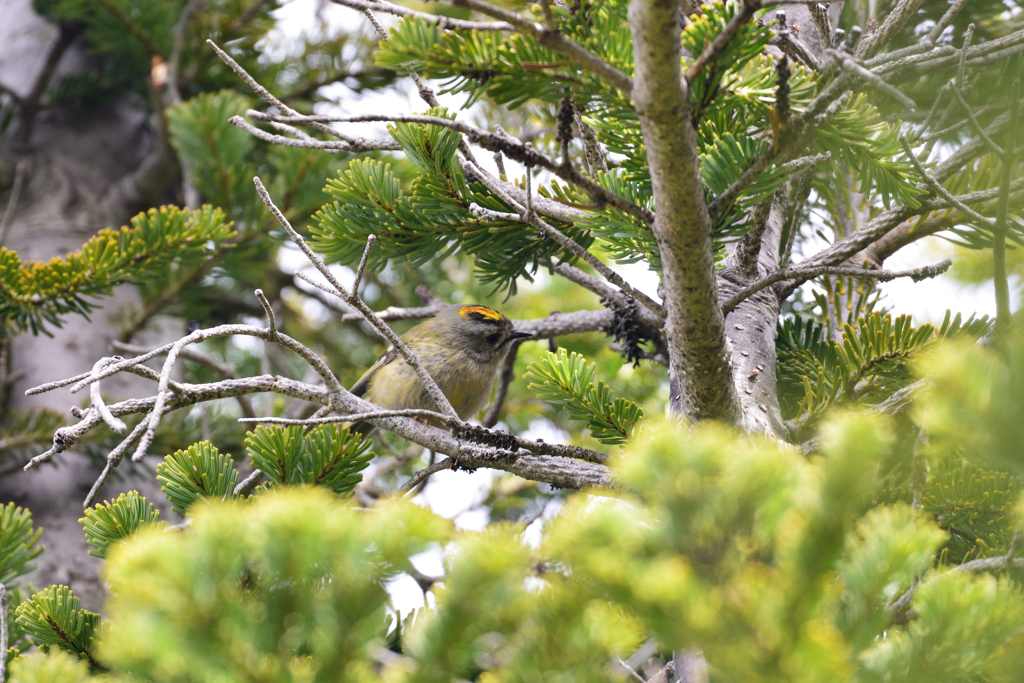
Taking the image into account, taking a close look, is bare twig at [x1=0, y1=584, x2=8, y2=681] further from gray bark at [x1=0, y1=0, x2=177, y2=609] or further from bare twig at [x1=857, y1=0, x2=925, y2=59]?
bare twig at [x1=857, y1=0, x2=925, y2=59]

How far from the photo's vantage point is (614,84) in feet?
4.28

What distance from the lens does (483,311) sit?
400 cm

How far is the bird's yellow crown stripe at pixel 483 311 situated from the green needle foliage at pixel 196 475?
2.23 meters

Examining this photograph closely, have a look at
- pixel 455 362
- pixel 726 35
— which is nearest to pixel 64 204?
pixel 455 362

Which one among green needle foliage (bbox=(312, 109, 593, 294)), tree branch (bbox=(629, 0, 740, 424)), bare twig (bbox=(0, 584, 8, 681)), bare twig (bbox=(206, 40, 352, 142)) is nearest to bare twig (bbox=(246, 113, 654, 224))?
tree branch (bbox=(629, 0, 740, 424))

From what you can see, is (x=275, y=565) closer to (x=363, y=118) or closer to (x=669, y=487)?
(x=669, y=487)

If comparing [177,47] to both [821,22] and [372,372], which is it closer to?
[372,372]

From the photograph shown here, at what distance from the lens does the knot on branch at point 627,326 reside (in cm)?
278

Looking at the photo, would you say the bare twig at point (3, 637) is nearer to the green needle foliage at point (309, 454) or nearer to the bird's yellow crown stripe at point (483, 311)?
the green needle foliage at point (309, 454)

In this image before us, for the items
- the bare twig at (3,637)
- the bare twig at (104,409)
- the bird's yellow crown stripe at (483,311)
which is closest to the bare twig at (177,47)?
the bird's yellow crown stripe at (483,311)

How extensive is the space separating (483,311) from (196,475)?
7.68 feet

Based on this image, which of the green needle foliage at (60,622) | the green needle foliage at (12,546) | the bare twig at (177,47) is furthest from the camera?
the bare twig at (177,47)

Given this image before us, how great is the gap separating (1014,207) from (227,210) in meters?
3.55

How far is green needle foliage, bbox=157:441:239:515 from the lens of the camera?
1.80 metres
